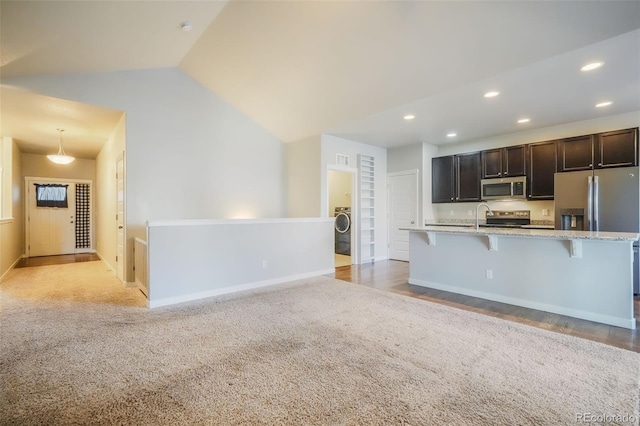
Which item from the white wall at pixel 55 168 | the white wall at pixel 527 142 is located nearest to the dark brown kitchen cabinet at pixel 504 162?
the white wall at pixel 527 142

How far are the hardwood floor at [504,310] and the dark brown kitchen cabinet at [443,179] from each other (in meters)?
2.12

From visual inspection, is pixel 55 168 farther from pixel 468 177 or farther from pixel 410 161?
pixel 468 177

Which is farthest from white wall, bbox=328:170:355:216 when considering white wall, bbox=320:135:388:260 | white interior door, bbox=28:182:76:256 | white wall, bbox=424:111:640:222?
white interior door, bbox=28:182:76:256

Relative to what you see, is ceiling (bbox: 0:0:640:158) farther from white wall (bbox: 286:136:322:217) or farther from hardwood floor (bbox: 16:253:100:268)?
hardwood floor (bbox: 16:253:100:268)

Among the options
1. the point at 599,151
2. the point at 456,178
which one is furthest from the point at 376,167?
the point at 599,151

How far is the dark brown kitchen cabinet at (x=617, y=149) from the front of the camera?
170 inches

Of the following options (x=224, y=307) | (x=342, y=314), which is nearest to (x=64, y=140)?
(x=224, y=307)

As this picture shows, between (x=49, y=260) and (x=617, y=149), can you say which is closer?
(x=617, y=149)

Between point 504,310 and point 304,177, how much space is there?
169 inches

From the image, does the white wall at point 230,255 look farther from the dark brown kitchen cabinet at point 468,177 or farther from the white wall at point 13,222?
the white wall at point 13,222

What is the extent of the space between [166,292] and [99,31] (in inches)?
125

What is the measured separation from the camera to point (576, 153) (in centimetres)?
484

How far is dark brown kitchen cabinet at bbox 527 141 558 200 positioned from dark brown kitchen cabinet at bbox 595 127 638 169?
22.6 inches

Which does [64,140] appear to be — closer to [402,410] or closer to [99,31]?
[99,31]
